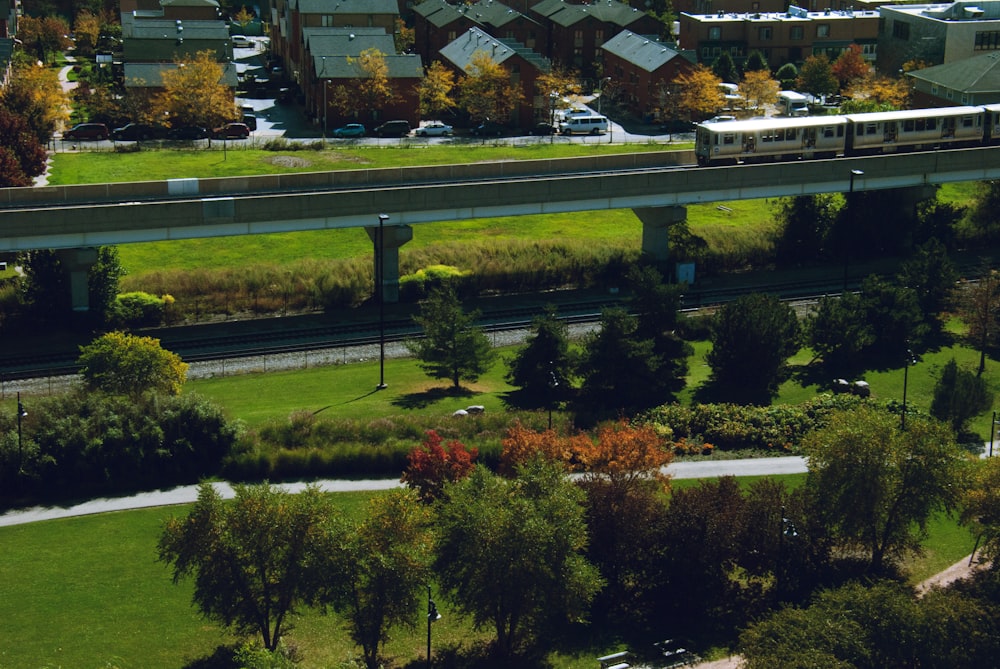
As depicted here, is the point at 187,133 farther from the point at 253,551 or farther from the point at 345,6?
the point at 253,551

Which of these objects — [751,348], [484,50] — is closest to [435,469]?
[751,348]

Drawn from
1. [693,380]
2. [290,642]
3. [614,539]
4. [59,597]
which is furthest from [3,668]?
[693,380]

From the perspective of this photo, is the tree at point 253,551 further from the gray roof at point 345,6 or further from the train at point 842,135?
the gray roof at point 345,6

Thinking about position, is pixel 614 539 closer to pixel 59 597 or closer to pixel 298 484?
pixel 298 484

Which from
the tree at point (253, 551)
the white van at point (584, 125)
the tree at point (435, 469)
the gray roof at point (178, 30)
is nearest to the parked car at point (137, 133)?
the gray roof at point (178, 30)

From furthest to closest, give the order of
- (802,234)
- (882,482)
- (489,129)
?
(489,129), (802,234), (882,482)

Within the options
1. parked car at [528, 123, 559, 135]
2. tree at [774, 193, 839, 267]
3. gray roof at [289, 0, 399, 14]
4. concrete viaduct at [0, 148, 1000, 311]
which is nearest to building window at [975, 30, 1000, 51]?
parked car at [528, 123, 559, 135]

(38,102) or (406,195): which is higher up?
(38,102)

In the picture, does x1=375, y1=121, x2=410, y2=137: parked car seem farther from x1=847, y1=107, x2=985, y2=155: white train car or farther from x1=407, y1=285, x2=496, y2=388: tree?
x1=407, y1=285, x2=496, y2=388: tree
